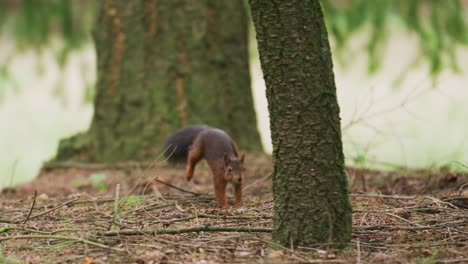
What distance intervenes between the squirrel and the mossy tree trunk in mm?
1260

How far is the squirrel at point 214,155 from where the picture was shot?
3.92 meters

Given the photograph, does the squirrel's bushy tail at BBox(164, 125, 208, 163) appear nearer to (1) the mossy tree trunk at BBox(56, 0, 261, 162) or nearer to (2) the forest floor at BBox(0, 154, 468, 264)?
(2) the forest floor at BBox(0, 154, 468, 264)

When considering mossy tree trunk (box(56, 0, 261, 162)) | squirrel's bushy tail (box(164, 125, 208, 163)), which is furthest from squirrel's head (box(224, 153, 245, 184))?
mossy tree trunk (box(56, 0, 261, 162))

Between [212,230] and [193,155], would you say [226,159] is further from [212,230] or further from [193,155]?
[212,230]

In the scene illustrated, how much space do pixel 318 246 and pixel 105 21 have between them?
3785mm

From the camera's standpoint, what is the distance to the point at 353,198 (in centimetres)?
394

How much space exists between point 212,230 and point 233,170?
38.8 inches

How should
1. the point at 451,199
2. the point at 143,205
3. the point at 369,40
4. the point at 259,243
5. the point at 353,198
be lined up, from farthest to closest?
the point at 369,40 → the point at 353,198 → the point at 143,205 → the point at 451,199 → the point at 259,243

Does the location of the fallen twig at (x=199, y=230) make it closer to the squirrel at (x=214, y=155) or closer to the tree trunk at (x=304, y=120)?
the tree trunk at (x=304, y=120)

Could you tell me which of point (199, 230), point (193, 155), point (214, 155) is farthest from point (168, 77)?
point (199, 230)

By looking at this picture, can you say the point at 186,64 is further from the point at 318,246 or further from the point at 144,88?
the point at 318,246

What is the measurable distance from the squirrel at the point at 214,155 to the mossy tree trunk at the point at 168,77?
1.26m

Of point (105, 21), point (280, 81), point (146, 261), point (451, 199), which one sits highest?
point (105, 21)

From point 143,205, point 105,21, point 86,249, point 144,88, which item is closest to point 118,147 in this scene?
point 144,88
